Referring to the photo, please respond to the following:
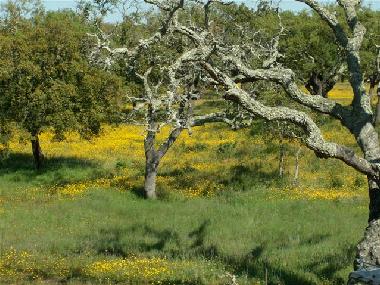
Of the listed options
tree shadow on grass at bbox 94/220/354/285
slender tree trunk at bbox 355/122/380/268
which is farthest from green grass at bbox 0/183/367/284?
slender tree trunk at bbox 355/122/380/268

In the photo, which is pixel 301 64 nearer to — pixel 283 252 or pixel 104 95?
pixel 104 95

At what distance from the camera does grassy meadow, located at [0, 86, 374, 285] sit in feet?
49.2

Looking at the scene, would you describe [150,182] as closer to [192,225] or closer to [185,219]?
[185,219]

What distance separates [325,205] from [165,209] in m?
6.69

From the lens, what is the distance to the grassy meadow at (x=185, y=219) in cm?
1501

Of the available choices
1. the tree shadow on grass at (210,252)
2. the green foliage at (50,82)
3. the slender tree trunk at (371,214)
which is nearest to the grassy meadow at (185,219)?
the tree shadow on grass at (210,252)

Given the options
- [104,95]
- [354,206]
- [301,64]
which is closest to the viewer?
[354,206]

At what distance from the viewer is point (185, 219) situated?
2144 centimetres

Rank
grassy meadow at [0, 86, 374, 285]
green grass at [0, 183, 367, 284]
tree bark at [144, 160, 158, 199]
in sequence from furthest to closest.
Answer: tree bark at [144, 160, 158, 199] < green grass at [0, 183, 367, 284] < grassy meadow at [0, 86, 374, 285]

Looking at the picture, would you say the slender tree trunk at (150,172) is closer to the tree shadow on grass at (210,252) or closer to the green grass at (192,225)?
the green grass at (192,225)

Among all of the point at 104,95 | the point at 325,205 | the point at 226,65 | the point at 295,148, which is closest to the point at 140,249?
the point at 226,65

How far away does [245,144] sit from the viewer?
124 feet

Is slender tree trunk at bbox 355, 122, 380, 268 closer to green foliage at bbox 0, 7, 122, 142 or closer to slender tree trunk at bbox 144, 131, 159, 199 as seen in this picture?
slender tree trunk at bbox 144, 131, 159, 199

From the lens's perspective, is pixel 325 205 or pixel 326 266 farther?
pixel 325 205
